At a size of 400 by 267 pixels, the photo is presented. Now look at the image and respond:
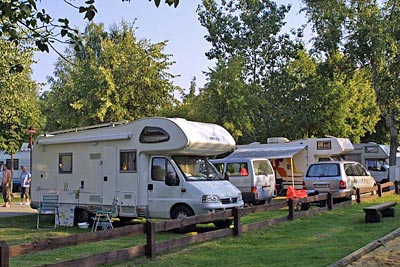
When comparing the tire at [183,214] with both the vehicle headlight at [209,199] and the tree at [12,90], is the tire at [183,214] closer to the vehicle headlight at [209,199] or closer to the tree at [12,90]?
the vehicle headlight at [209,199]

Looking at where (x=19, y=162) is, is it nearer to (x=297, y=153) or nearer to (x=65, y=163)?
(x=297, y=153)

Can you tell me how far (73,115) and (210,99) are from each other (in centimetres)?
779

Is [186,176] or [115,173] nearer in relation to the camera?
[186,176]

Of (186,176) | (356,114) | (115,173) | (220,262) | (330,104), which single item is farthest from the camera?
(356,114)

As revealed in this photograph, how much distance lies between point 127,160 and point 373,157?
18.6 metres

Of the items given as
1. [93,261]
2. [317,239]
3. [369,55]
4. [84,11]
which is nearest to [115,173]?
[317,239]

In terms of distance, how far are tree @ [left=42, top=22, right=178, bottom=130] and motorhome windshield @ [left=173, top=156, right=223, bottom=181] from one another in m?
14.9

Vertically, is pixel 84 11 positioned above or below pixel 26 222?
above

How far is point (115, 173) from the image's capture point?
543 inches

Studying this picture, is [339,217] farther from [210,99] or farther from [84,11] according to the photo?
[210,99]

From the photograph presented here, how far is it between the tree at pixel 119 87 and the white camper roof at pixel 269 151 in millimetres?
6154

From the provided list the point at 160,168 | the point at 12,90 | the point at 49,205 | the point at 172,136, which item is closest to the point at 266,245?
the point at 172,136

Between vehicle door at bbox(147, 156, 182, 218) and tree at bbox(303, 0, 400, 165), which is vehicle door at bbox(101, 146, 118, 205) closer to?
vehicle door at bbox(147, 156, 182, 218)

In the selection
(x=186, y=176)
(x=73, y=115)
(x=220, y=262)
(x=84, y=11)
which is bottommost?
(x=220, y=262)
